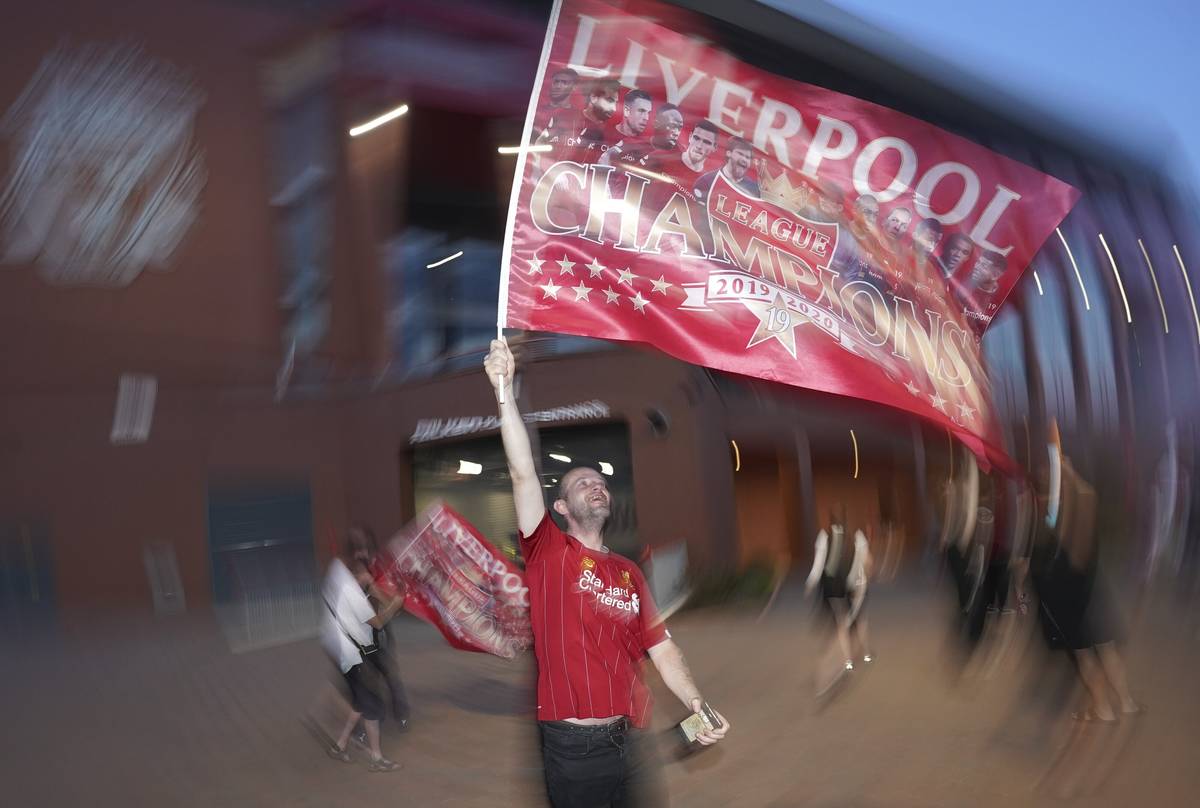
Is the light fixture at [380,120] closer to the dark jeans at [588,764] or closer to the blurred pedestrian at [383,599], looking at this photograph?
the blurred pedestrian at [383,599]

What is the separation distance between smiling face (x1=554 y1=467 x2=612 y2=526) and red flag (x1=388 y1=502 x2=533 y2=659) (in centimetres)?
57

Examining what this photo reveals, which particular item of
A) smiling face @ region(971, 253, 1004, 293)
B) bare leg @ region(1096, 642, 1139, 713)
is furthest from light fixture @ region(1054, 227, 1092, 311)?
smiling face @ region(971, 253, 1004, 293)

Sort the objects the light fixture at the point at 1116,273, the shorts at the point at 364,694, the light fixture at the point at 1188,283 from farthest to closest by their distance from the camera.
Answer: the light fixture at the point at 1188,283 → the light fixture at the point at 1116,273 → the shorts at the point at 364,694

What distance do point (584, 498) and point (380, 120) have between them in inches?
62.5

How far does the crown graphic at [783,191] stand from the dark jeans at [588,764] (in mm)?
1614

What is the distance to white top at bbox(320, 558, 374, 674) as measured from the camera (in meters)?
2.67

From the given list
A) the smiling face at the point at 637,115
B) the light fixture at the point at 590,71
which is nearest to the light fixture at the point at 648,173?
the smiling face at the point at 637,115

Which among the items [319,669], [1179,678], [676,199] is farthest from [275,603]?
[1179,678]

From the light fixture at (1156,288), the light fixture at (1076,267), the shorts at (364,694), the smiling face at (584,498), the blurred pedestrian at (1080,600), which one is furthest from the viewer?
the light fixture at (1156,288)

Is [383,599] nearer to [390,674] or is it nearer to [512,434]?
[390,674]

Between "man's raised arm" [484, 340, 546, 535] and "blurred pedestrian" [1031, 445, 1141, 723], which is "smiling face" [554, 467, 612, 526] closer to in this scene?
"man's raised arm" [484, 340, 546, 535]

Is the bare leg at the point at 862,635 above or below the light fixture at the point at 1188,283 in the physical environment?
below

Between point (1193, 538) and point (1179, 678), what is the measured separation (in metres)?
7.72

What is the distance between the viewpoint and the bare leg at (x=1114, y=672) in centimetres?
493
